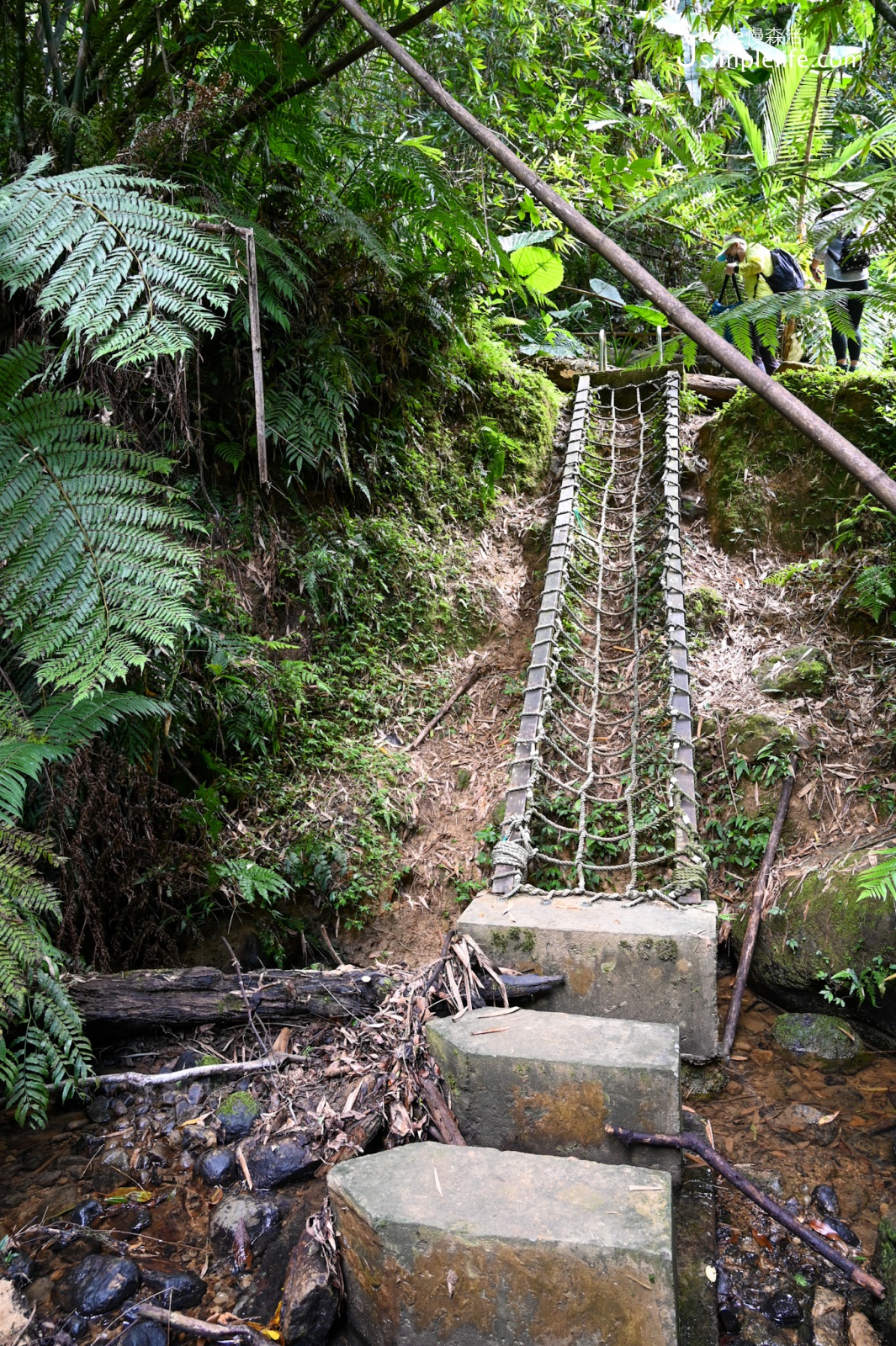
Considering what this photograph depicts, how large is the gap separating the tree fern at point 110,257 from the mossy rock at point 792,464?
2.53 meters

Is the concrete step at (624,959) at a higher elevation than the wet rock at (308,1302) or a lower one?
higher

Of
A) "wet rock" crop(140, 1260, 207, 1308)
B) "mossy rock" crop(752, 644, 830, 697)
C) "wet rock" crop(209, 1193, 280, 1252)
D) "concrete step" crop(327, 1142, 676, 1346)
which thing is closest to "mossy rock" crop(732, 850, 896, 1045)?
"mossy rock" crop(752, 644, 830, 697)

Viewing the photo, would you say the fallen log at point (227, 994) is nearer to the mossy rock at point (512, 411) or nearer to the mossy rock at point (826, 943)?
the mossy rock at point (826, 943)

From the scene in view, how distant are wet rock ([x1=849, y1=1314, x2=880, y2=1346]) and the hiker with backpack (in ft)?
9.85

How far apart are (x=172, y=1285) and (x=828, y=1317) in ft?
4.00

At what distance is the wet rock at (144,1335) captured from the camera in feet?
4.35

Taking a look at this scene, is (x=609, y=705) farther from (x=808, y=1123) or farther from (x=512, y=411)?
(x=512, y=411)

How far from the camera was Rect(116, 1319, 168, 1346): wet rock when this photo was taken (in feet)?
4.35

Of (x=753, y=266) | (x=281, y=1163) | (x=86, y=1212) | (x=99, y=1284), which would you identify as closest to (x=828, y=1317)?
(x=281, y=1163)

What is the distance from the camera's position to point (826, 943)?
2.26 meters

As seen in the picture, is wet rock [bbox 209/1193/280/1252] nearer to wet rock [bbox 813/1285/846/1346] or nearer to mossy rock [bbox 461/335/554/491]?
wet rock [bbox 813/1285/846/1346]

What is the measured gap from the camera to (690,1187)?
1745 mm

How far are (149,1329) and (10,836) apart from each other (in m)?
0.94

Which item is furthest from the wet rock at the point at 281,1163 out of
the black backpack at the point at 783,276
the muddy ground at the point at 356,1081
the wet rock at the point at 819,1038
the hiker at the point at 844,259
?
the black backpack at the point at 783,276
